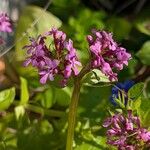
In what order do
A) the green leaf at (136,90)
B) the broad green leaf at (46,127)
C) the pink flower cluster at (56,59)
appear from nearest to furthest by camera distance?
the pink flower cluster at (56,59) < the green leaf at (136,90) < the broad green leaf at (46,127)

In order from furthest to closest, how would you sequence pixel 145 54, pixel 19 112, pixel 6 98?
pixel 145 54 → pixel 19 112 → pixel 6 98

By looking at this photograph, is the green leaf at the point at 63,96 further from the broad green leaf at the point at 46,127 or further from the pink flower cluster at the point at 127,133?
the pink flower cluster at the point at 127,133

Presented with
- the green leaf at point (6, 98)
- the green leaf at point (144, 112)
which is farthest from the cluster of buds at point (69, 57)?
the green leaf at point (6, 98)

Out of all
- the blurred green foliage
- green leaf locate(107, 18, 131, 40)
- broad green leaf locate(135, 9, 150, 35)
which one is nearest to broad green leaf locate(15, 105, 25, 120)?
the blurred green foliage

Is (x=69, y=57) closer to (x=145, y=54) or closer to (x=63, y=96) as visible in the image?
(x=63, y=96)

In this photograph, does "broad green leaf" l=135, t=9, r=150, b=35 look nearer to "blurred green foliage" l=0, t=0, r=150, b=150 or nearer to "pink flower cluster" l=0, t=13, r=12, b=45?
"blurred green foliage" l=0, t=0, r=150, b=150

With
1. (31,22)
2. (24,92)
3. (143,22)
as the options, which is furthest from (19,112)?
(143,22)
